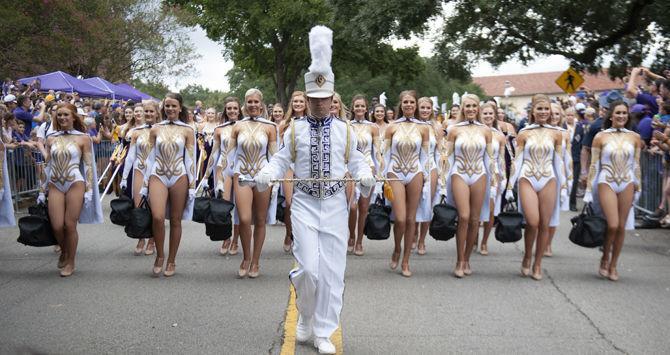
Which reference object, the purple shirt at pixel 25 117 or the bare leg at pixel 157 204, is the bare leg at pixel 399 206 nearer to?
the bare leg at pixel 157 204

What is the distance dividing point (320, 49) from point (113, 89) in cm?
2368

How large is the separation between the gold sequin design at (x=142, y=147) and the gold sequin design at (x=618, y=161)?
5213 mm

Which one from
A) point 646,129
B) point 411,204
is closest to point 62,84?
point 411,204

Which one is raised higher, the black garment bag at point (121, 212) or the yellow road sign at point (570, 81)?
the yellow road sign at point (570, 81)

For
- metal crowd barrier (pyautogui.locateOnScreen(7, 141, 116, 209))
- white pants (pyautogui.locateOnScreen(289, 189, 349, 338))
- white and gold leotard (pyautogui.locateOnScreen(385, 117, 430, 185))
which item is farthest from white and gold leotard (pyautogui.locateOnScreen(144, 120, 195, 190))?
metal crowd barrier (pyautogui.locateOnScreen(7, 141, 116, 209))

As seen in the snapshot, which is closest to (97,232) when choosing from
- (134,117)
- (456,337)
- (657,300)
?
(134,117)

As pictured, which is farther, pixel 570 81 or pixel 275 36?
pixel 275 36

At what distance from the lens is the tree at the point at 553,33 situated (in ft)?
56.5

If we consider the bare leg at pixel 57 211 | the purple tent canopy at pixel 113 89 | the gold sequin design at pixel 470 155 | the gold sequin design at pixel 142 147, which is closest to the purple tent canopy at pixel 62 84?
the purple tent canopy at pixel 113 89

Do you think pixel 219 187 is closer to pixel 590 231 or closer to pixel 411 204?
pixel 411 204

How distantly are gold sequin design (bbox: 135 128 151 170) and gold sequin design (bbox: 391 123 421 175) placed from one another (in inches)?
112

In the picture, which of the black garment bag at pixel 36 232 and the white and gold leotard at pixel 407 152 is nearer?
the black garment bag at pixel 36 232

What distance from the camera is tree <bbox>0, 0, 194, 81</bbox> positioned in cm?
2466

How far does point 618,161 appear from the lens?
7.89m
